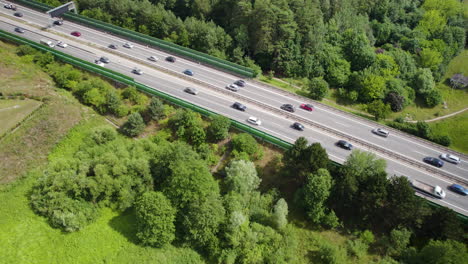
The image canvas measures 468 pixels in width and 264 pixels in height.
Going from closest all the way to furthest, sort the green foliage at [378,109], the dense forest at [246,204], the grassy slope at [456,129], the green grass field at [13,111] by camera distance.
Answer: the dense forest at [246,204] → the green grass field at [13,111] → the green foliage at [378,109] → the grassy slope at [456,129]

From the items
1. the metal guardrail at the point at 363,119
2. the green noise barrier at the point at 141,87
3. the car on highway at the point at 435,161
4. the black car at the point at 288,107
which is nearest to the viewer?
the car on highway at the point at 435,161

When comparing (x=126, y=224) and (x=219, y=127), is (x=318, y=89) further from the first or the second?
(x=126, y=224)

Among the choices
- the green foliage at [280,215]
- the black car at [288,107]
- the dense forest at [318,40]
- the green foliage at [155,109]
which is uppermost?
the dense forest at [318,40]

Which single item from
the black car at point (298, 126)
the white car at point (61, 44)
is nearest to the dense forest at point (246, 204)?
the black car at point (298, 126)

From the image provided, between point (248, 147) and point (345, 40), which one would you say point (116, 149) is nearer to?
point (248, 147)

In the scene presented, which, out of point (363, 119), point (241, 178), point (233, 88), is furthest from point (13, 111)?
point (363, 119)

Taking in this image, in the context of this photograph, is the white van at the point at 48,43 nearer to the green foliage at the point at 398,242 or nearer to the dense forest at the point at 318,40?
the dense forest at the point at 318,40

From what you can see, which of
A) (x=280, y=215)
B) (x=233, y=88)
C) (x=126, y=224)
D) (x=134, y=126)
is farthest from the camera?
(x=233, y=88)
